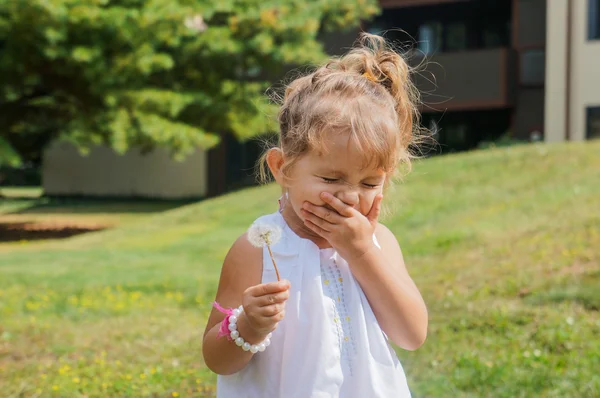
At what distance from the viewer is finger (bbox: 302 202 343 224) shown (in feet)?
6.50

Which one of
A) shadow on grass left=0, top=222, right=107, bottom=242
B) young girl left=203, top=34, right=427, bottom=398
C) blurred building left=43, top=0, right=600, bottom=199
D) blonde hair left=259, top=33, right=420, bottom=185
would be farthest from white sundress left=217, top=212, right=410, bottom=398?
blurred building left=43, top=0, right=600, bottom=199

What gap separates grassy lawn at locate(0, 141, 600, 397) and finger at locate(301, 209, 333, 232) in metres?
0.63

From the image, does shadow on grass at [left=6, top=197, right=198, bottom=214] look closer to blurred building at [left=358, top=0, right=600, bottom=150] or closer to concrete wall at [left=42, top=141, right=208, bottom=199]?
concrete wall at [left=42, top=141, right=208, bottom=199]

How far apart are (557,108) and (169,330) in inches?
594

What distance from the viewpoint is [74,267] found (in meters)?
9.39

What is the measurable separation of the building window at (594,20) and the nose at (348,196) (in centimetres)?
1786

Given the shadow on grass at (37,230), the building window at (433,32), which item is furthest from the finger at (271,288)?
the building window at (433,32)

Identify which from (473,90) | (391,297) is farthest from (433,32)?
(391,297)

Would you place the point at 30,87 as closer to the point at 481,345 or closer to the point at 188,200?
the point at 188,200

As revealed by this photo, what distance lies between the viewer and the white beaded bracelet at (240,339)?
1990 mm

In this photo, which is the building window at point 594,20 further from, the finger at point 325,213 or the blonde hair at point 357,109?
the finger at point 325,213

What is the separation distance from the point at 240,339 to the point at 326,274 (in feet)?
1.04

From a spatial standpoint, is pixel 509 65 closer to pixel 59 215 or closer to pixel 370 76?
pixel 59 215

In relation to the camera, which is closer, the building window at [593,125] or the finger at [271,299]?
the finger at [271,299]
